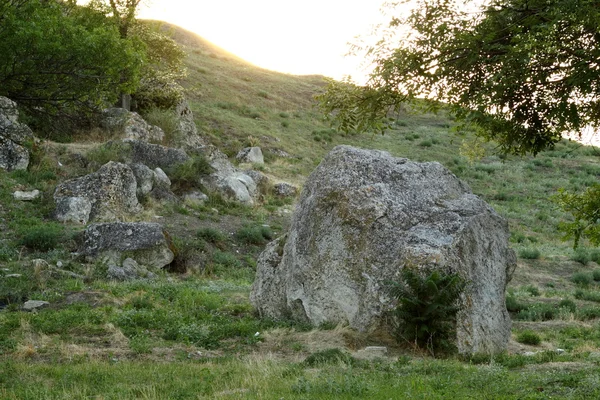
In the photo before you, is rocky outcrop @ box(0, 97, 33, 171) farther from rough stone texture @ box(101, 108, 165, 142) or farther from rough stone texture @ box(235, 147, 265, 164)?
rough stone texture @ box(235, 147, 265, 164)

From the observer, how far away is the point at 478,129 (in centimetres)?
1098

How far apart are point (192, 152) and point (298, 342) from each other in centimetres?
2142

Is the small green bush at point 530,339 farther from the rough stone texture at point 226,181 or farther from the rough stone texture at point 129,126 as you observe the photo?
the rough stone texture at point 129,126

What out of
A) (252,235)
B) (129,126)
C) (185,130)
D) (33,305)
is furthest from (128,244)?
(185,130)

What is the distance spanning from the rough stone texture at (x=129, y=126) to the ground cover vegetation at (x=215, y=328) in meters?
1.87

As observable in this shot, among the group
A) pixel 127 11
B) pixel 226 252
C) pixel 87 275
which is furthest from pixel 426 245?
pixel 127 11

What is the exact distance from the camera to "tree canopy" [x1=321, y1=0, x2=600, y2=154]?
325 inches

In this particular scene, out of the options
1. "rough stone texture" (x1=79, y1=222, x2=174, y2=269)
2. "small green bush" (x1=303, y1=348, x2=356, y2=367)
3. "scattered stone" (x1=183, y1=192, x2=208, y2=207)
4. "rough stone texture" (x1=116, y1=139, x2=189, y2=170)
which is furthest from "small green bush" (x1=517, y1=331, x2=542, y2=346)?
"rough stone texture" (x1=116, y1=139, x2=189, y2=170)

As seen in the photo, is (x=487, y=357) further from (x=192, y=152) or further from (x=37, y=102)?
(x=192, y=152)

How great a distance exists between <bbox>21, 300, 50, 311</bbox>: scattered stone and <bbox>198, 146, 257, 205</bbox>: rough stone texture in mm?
15554

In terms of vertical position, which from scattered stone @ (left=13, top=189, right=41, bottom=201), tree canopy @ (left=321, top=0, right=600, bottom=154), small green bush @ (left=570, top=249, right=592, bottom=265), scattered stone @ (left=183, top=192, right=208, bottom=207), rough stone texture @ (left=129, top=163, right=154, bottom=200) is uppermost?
tree canopy @ (left=321, top=0, right=600, bottom=154)

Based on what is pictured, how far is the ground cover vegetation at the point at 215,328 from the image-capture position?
7.70 meters

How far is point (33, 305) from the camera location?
12.9 metres

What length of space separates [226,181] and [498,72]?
2122 cm
